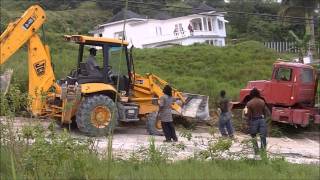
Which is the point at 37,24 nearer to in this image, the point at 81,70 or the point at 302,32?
the point at 81,70

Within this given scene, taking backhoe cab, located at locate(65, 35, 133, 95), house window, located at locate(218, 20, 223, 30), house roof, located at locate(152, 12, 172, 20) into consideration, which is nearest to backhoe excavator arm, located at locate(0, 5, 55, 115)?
backhoe cab, located at locate(65, 35, 133, 95)

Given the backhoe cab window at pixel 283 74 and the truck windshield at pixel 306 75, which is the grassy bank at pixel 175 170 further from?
the truck windshield at pixel 306 75

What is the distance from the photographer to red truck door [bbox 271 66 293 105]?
65.8 ft

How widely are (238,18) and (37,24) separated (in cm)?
5012

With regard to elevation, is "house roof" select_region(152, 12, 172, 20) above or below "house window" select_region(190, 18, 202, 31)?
above

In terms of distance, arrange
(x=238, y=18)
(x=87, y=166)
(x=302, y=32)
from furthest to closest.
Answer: (x=238, y=18)
(x=302, y=32)
(x=87, y=166)

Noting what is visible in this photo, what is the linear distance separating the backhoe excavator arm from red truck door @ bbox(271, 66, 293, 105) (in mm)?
8172

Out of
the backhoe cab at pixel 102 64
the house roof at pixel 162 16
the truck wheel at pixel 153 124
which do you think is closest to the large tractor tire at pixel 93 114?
the backhoe cab at pixel 102 64

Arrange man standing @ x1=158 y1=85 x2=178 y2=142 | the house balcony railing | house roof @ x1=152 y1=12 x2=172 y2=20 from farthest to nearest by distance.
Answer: house roof @ x1=152 y1=12 x2=172 y2=20 → the house balcony railing → man standing @ x1=158 y1=85 x2=178 y2=142

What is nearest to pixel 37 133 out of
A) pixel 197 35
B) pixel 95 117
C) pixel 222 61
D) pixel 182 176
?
pixel 182 176

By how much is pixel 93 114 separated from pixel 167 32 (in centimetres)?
4507

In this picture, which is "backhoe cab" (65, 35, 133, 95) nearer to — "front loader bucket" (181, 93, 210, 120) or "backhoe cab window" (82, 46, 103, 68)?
"backhoe cab window" (82, 46, 103, 68)

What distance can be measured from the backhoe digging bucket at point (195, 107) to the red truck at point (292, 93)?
2.76 meters

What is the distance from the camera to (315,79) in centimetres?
2066
